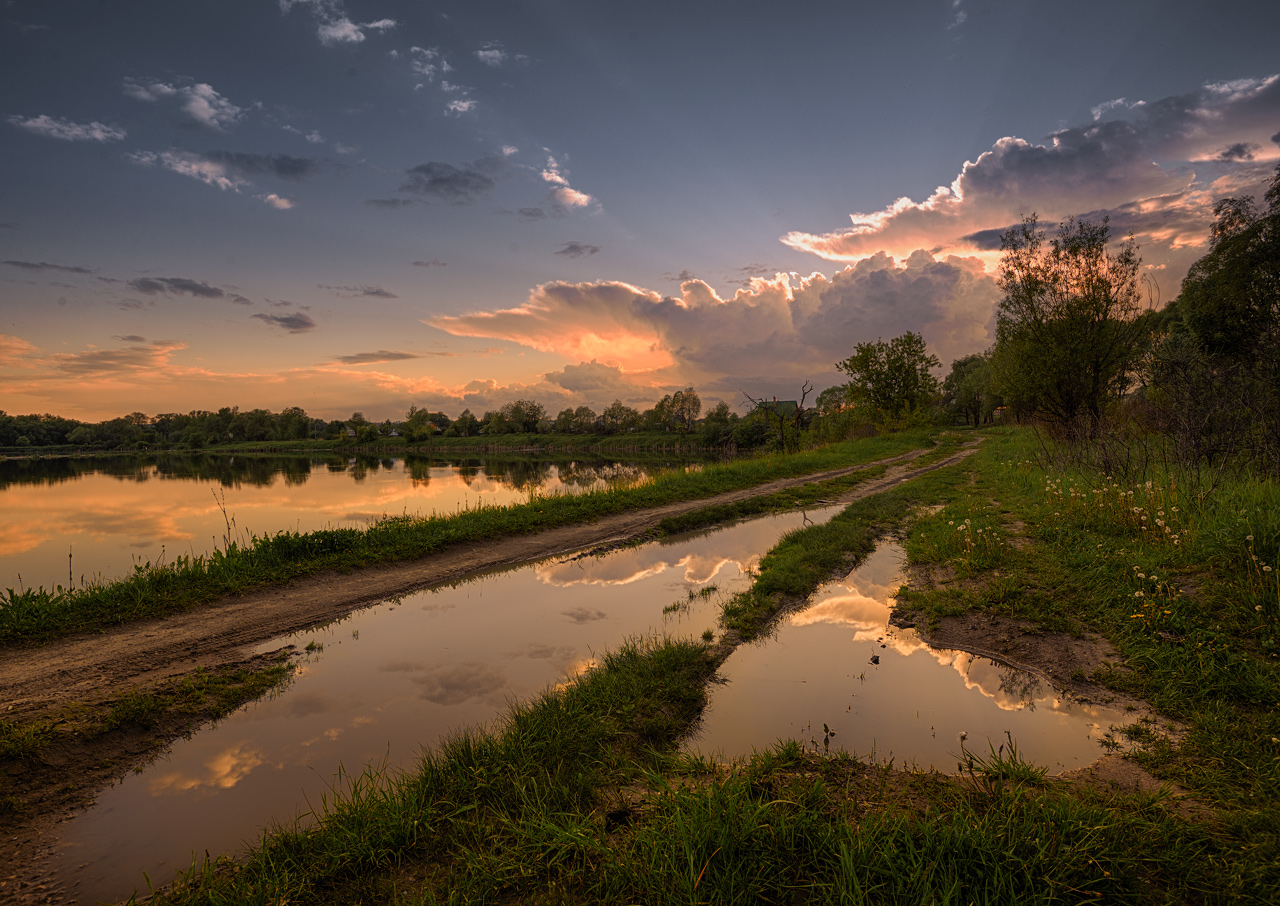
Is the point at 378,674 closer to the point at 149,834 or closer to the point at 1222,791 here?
the point at 149,834

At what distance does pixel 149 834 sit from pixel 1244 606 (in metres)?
9.95

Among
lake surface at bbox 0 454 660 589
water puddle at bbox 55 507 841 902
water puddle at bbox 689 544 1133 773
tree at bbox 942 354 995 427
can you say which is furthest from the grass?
tree at bbox 942 354 995 427

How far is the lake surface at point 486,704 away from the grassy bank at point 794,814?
0.40 m

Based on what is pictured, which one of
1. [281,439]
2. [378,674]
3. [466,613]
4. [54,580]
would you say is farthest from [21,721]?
[281,439]

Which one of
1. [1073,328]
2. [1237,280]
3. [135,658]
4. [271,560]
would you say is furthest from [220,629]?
[1237,280]

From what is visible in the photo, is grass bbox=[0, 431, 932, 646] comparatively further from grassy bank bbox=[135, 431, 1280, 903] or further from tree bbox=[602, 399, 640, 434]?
tree bbox=[602, 399, 640, 434]

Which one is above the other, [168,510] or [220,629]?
[168,510]

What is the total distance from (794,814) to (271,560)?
10.1 metres

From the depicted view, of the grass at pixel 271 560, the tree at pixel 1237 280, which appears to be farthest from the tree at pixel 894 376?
the grass at pixel 271 560

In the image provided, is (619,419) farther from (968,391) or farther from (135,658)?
(135,658)

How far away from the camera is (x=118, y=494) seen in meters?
23.8

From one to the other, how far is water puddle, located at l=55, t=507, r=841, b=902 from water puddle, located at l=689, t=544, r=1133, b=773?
5.12ft

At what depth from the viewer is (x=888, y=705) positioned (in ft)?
16.3

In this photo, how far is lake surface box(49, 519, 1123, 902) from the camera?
12.8 feet
